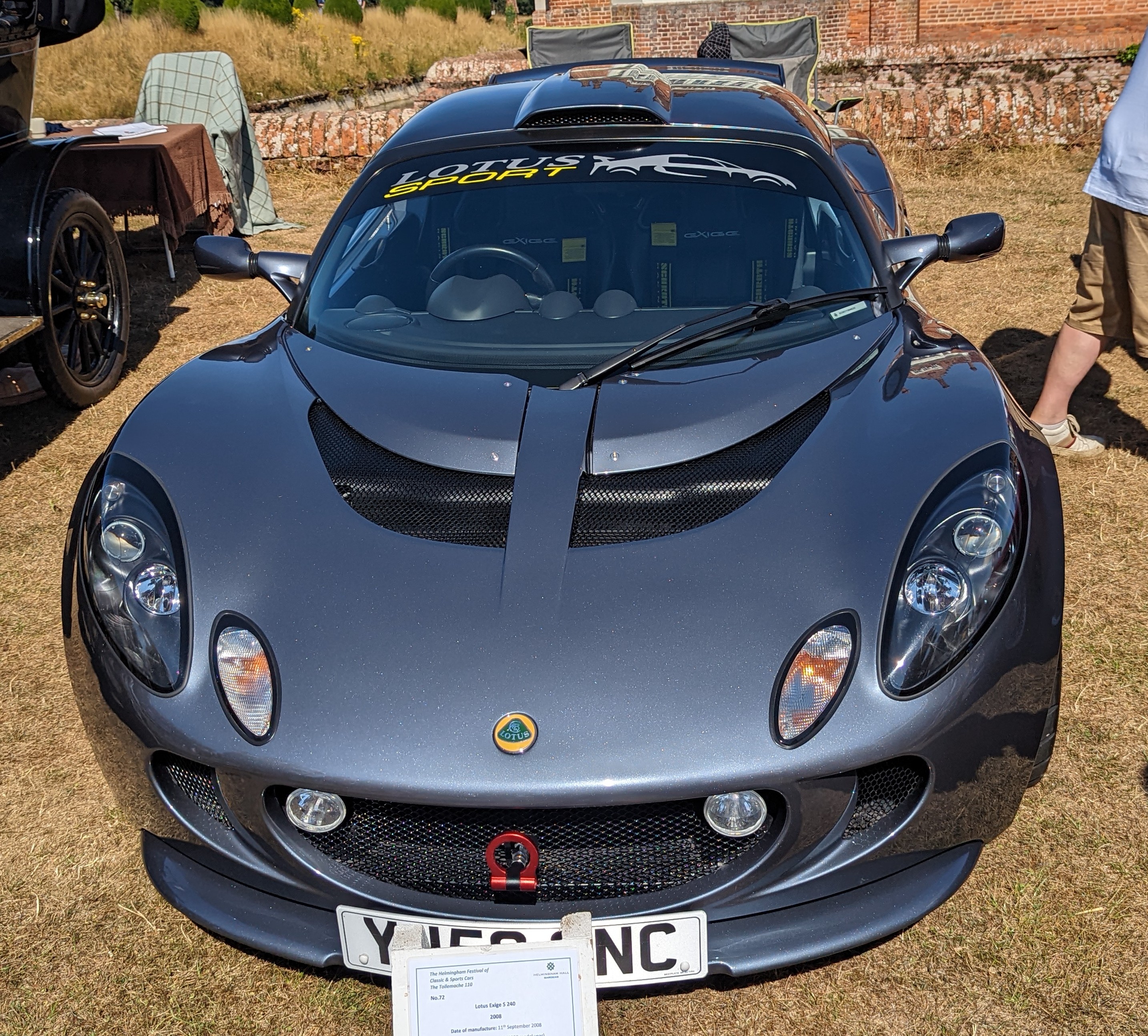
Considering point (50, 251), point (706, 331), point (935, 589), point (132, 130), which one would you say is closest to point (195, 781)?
point (935, 589)

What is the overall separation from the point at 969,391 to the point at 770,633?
0.90 metres

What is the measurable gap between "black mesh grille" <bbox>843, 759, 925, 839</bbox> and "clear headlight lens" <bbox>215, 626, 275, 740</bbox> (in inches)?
39.1

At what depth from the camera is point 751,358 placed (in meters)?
2.46

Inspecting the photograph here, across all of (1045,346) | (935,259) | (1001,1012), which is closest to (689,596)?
(1001,1012)

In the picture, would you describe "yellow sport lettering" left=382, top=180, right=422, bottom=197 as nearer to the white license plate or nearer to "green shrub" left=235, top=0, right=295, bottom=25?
the white license plate

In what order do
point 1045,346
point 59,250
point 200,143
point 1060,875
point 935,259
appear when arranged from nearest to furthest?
point 1060,875
point 935,259
point 59,250
point 1045,346
point 200,143

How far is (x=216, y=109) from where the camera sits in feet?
27.7

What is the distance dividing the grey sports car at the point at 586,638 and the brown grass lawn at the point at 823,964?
0.34 metres

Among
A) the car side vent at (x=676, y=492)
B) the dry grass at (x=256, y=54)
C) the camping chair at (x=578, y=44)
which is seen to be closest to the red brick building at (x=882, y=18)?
the dry grass at (x=256, y=54)

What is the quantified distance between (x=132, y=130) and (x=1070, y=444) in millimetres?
6336

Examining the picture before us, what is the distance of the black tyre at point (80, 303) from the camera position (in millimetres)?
4895

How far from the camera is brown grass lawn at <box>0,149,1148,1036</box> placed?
6.73 ft

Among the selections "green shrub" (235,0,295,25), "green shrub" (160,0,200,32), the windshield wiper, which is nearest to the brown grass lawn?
the windshield wiper

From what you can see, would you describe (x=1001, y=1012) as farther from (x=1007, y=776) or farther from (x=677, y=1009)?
(x=677, y=1009)
